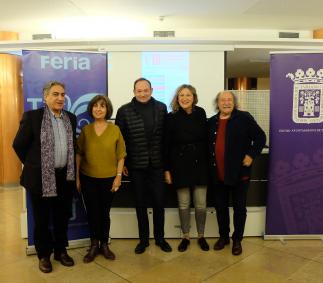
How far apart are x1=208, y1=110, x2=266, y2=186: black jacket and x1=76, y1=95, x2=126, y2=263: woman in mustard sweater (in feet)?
2.64

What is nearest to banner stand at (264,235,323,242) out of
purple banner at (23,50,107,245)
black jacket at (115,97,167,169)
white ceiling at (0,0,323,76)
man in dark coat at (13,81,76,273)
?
black jacket at (115,97,167,169)

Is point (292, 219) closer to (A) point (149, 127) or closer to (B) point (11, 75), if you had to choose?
(A) point (149, 127)

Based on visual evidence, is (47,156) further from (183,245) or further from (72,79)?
(183,245)

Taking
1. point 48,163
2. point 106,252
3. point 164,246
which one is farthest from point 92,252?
point 48,163

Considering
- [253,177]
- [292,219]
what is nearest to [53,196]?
[253,177]

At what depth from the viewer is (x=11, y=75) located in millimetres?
5586

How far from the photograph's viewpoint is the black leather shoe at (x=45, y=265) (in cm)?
251

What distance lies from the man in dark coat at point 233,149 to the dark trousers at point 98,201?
0.92 meters

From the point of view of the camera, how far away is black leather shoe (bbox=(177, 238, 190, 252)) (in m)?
2.90

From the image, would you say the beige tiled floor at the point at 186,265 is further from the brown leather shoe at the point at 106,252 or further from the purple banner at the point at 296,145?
the purple banner at the point at 296,145

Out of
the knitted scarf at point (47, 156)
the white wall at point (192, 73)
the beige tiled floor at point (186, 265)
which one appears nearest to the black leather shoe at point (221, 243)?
the beige tiled floor at point (186, 265)

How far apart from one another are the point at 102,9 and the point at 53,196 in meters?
3.60

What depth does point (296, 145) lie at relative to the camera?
3064 millimetres

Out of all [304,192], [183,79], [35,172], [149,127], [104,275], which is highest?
[183,79]
